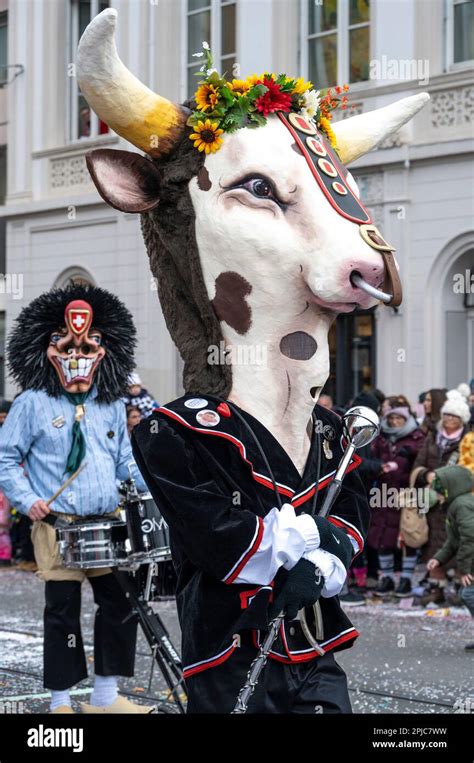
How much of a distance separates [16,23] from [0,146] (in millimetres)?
2161

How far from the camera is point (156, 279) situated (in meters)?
3.97

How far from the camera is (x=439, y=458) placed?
10102 mm

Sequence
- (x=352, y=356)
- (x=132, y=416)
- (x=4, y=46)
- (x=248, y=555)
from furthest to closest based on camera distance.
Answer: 1. (x=4, y=46)
2. (x=352, y=356)
3. (x=132, y=416)
4. (x=248, y=555)

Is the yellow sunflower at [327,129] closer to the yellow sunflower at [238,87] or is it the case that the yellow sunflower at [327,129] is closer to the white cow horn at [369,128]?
the white cow horn at [369,128]

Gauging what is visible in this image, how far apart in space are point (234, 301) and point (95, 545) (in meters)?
2.31

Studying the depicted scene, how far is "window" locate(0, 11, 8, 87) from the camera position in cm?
2125

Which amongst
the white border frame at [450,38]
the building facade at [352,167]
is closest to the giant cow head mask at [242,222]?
the building facade at [352,167]

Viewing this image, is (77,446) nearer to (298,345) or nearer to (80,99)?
(298,345)

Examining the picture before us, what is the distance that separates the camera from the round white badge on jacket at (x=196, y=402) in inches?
140

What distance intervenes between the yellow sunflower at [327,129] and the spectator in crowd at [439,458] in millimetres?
6013

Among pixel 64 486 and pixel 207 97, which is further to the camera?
pixel 64 486

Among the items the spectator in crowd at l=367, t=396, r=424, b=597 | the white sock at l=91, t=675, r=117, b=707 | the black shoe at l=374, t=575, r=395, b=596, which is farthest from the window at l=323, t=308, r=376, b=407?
the white sock at l=91, t=675, r=117, b=707

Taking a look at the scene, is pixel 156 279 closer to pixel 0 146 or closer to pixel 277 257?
pixel 277 257

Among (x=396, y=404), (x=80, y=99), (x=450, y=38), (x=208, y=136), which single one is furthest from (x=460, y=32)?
(x=208, y=136)
